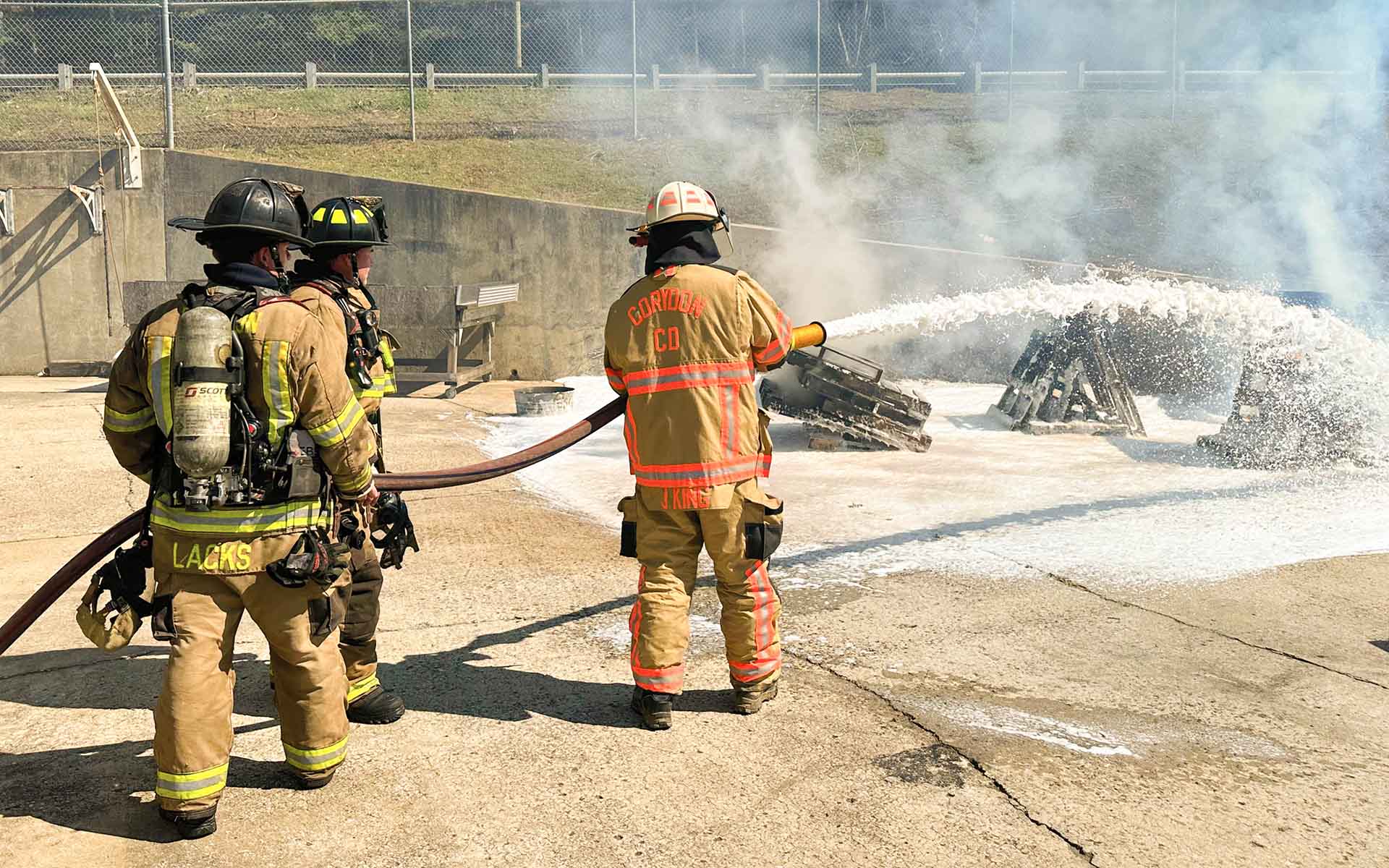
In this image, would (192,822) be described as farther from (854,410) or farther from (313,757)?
(854,410)

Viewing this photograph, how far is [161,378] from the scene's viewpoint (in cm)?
322

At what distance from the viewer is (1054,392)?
10258 millimetres

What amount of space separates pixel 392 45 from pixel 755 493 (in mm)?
23926

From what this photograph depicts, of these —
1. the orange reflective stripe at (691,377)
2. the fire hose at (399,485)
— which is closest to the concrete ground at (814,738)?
the fire hose at (399,485)

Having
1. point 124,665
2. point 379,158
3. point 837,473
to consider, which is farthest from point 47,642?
point 379,158

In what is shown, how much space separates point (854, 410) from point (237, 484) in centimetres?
658

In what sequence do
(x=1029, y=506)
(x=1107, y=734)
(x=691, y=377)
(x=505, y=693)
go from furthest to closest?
(x=1029, y=506), (x=505, y=693), (x=691, y=377), (x=1107, y=734)

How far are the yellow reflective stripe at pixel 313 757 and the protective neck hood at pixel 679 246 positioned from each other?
1.92 m

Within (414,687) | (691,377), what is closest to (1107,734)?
(691,377)

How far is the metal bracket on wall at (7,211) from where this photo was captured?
13977 mm

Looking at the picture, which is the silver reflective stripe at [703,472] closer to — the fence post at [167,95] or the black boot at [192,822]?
the black boot at [192,822]

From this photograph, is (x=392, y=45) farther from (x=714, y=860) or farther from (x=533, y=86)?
(x=714, y=860)

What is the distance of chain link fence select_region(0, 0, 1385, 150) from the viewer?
18.4m

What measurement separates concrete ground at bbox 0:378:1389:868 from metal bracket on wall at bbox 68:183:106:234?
9.73 metres
